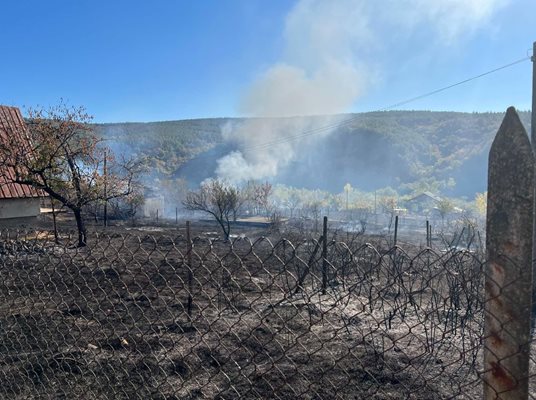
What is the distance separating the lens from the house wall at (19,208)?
14.4 metres

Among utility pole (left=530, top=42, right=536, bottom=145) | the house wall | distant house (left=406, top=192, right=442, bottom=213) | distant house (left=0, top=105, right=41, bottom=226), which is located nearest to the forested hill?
distant house (left=406, top=192, right=442, bottom=213)

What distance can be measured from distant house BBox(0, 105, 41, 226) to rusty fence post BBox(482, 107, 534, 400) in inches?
610

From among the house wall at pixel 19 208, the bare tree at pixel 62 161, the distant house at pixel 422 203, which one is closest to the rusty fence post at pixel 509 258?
the bare tree at pixel 62 161

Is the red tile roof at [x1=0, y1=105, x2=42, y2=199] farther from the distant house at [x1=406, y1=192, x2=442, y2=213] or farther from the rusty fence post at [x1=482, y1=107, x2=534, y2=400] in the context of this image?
the distant house at [x1=406, y1=192, x2=442, y2=213]

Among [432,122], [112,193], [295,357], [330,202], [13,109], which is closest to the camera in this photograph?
[295,357]

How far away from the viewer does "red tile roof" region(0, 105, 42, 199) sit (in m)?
13.6

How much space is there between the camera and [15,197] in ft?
47.7

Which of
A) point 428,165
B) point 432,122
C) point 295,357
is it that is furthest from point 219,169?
point 295,357

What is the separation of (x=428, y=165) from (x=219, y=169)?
4977cm

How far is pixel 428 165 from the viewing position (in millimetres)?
94125

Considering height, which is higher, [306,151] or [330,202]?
[306,151]

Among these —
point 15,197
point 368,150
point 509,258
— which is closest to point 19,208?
point 15,197

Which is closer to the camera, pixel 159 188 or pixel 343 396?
pixel 343 396

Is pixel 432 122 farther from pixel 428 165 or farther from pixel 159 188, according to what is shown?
pixel 159 188
